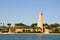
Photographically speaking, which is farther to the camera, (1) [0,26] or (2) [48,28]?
(1) [0,26]

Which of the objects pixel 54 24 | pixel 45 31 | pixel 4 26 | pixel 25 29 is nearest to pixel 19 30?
pixel 25 29

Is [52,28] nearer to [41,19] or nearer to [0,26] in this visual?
[41,19]

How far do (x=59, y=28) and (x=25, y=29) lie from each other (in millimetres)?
20125

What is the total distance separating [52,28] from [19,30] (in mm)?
17504

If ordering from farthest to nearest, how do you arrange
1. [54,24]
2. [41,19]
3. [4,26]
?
1. [4,26]
2. [54,24]
3. [41,19]

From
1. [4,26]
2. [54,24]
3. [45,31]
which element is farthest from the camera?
[4,26]

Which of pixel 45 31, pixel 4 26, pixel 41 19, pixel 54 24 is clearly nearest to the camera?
pixel 41 19

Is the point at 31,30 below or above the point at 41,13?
below

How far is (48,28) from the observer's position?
115000 millimetres

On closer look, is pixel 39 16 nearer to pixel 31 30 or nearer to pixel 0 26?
pixel 31 30

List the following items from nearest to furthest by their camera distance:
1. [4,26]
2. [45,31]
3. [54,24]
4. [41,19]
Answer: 1. [41,19]
2. [45,31]
3. [54,24]
4. [4,26]

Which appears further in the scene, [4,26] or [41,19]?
[4,26]

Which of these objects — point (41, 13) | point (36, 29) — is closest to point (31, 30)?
point (36, 29)

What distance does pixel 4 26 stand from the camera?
148750 millimetres
